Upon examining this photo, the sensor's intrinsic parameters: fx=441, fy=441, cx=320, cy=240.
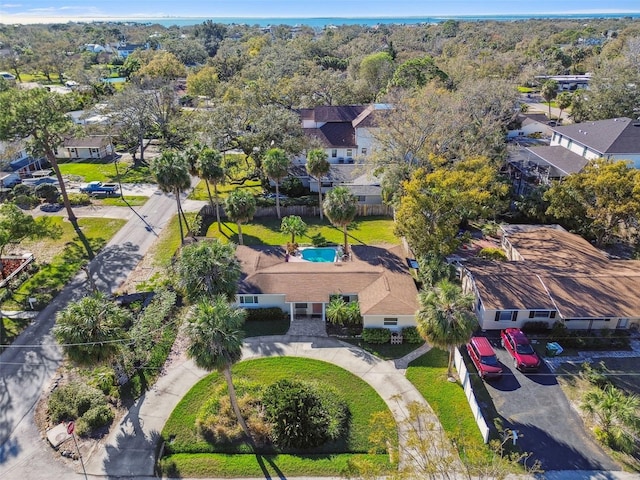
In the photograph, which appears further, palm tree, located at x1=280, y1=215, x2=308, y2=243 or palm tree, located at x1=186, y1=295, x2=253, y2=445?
palm tree, located at x1=280, y1=215, x2=308, y2=243

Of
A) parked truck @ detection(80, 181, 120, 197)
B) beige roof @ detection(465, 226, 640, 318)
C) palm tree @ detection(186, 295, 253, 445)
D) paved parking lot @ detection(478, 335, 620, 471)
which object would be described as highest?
palm tree @ detection(186, 295, 253, 445)

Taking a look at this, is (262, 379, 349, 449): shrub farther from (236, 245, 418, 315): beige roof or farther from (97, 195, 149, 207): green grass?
(97, 195, 149, 207): green grass

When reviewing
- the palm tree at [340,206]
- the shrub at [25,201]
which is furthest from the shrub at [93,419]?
the shrub at [25,201]

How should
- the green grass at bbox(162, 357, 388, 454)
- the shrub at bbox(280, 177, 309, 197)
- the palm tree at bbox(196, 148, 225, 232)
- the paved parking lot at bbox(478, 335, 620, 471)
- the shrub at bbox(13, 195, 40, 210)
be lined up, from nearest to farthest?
the paved parking lot at bbox(478, 335, 620, 471) → the green grass at bbox(162, 357, 388, 454) → the palm tree at bbox(196, 148, 225, 232) → the shrub at bbox(13, 195, 40, 210) → the shrub at bbox(280, 177, 309, 197)

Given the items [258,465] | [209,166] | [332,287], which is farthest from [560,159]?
[258,465]

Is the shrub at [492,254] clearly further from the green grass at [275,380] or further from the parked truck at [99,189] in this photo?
the parked truck at [99,189]

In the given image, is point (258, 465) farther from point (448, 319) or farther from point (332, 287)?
point (332, 287)

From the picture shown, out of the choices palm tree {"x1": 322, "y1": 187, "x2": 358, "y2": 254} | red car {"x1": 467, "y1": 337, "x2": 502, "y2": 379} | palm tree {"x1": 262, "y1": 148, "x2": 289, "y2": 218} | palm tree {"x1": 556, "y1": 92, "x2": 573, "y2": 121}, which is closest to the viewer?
red car {"x1": 467, "y1": 337, "x2": 502, "y2": 379}

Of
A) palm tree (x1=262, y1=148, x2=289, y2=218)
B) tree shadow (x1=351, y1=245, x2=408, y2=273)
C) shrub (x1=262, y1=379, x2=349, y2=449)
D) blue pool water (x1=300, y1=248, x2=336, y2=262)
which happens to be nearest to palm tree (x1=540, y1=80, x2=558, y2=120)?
palm tree (x1=262, y1=148, x2=289, y2=218)

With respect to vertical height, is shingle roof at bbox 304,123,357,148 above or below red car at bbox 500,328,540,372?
above

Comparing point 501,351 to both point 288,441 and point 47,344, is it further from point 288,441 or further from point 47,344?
point 47,344
